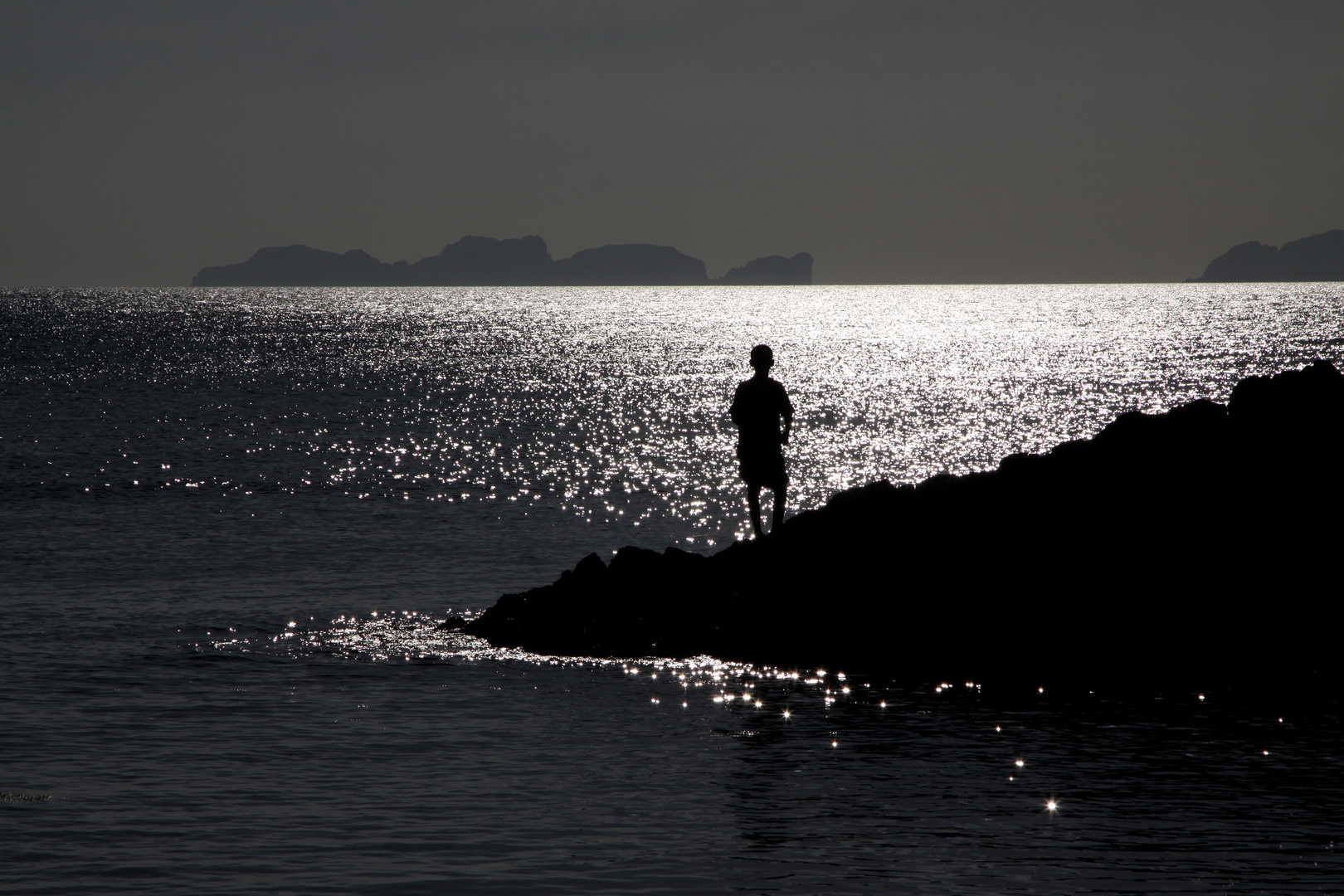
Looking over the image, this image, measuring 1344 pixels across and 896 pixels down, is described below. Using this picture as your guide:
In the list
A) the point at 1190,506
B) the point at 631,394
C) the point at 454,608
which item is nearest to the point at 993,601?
the point at 1190,506

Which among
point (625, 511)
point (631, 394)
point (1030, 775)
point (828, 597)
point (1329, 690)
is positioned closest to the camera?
point (1030, 775)

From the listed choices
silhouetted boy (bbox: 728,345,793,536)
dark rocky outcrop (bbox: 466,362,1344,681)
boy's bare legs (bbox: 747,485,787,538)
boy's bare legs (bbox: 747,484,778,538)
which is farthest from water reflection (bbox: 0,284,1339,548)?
silhouetted boy (bbox: 728,345,793,536)

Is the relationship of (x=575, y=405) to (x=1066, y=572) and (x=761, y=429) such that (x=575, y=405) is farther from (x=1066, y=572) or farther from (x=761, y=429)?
(x=1066, y=572)

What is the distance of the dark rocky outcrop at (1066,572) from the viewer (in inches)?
669

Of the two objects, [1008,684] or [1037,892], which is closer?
[1037,892]

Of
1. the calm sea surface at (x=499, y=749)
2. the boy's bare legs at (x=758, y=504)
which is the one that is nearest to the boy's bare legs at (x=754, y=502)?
the boy's bare legs at (x=758, y=504)

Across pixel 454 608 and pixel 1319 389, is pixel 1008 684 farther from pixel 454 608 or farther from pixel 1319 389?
pixel 454 608

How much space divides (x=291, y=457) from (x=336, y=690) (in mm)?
41904

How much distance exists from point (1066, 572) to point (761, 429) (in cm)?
501

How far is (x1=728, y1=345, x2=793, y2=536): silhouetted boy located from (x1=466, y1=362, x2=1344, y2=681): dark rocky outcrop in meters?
1.24

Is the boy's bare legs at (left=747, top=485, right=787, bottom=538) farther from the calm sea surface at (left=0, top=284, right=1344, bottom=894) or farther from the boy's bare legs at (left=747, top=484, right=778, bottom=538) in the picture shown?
the calm sea surface at (left=0, top=284, right=1344, bottom=894)

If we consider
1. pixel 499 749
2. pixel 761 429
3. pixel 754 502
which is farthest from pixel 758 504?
pixel 499 749

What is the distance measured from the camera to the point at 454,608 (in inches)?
951

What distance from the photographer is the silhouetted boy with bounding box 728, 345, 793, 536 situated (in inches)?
730
